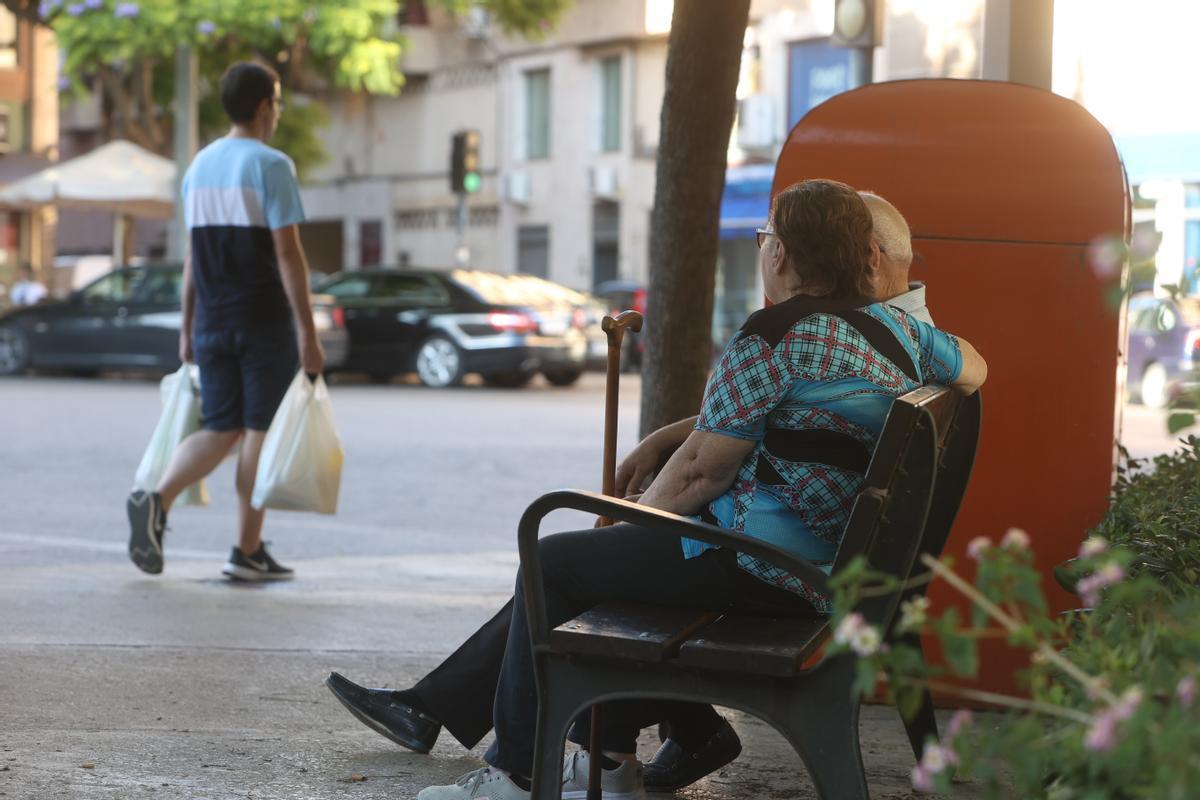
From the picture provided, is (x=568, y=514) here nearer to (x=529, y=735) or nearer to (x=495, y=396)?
(x=529, y=735)

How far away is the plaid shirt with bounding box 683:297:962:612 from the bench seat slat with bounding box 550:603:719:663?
0.18 m

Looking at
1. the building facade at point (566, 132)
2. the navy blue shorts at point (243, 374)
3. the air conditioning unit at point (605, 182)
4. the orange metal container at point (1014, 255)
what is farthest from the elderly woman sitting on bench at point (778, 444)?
the air conditioning unit at point (605, 182)

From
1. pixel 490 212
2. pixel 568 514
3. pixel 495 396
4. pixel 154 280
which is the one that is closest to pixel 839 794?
pixel 568 514

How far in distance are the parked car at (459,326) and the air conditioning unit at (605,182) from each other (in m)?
14.6

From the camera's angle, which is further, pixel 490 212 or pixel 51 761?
pixel 490 212

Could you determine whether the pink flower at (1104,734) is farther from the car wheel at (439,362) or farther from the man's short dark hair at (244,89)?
the car wheel at (439,362)

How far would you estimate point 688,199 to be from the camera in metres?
5.89

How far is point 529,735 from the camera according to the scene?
3668 millimetres

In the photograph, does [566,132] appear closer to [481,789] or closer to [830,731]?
[481,789]

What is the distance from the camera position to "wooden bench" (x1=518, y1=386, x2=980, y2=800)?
3150 mm

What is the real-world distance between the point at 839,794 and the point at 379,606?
147 inches

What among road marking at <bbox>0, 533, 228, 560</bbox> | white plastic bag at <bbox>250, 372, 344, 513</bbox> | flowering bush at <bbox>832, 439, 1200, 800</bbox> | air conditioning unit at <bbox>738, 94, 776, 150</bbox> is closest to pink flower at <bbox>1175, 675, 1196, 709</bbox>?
flowering bush at <bbox>832, 439, 1200, 800</bbox>

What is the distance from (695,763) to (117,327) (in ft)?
63.1

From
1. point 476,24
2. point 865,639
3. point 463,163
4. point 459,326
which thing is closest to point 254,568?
point 865,639
